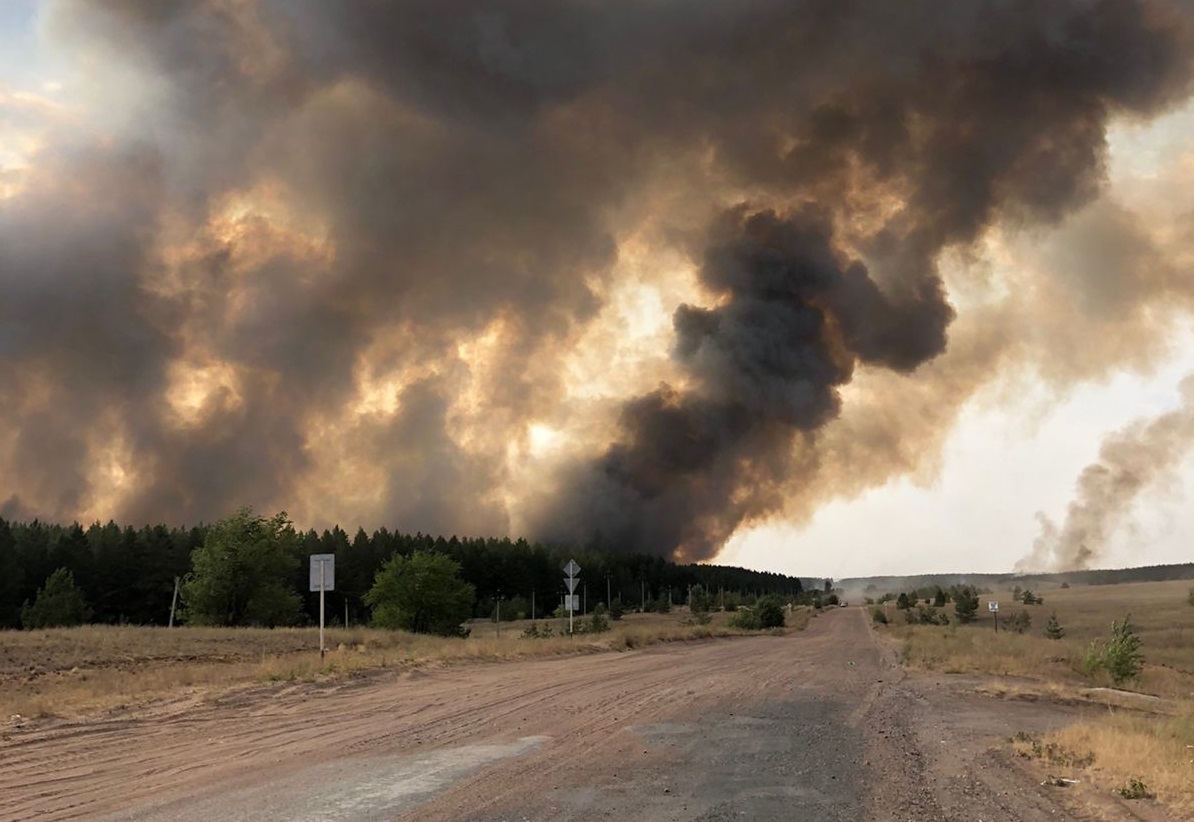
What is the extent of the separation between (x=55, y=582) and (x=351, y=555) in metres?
44.8

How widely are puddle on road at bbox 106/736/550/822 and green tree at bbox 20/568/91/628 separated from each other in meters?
72.5

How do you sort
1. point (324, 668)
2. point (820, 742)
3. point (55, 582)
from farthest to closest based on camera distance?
point (55, 582) → point (324, 668) → point (820, 742)

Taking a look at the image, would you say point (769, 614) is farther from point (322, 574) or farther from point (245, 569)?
point (322, 574)

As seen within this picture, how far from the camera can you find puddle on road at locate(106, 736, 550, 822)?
743 cm

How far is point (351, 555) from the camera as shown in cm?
11181

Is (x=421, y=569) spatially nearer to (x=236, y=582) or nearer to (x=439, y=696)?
(x=236, y=582)

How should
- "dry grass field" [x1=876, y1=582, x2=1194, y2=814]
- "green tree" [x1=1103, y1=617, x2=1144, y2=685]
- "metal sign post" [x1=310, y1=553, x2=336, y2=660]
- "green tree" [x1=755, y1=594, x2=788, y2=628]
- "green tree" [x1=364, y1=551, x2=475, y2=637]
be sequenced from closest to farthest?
"dry grass field" [x1=876, y1=582, x2=1194, y2=814] < "metal sign post" [x1=310, y1=553, x2=336, y2=660] < "green tree" [x1=1103, y1=617, x2=1144, y2=685] < "green tree" [x1=364, y1=551, x2=475, y2=637] < "green tree" [x1=755, y1=594, x2=788, y2=628]

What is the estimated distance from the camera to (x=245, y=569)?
58219 mm

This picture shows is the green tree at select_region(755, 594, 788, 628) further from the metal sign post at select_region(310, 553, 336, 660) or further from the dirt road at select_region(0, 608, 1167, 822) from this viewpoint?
the metal sign post at select_region(310, 553, 336, 660)

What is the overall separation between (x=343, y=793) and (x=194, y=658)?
27.7 meters

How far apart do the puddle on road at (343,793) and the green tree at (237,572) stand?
2134 inches

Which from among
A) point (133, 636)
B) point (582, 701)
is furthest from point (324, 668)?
point (133, 636)

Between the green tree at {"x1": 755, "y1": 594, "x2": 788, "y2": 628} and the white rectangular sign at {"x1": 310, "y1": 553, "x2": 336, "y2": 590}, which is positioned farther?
the green tree at {"x1": 755, "y1": 594, "x2": 788, "y2": 628}

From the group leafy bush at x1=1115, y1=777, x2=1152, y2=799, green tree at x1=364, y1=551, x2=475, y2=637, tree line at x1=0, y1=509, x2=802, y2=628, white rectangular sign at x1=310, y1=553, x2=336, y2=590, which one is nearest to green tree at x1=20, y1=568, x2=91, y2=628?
tree line at x1=0, y1=509, x2=802, y2=628
